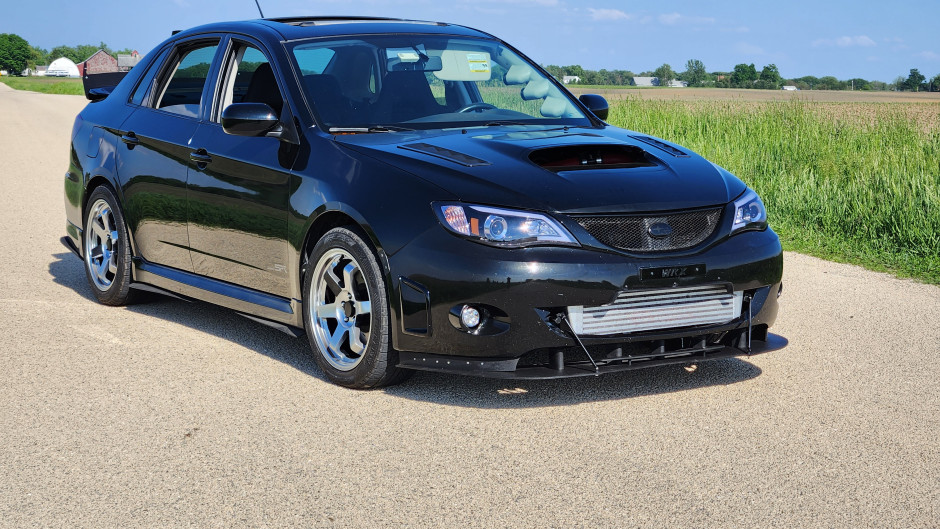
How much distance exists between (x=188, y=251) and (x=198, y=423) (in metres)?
1.77

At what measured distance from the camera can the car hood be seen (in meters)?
4.64

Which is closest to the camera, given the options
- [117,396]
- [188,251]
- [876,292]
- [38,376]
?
[117,396]

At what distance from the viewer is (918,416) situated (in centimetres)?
474

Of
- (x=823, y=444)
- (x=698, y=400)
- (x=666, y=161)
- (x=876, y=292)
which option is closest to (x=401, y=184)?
(x=666, y=161)

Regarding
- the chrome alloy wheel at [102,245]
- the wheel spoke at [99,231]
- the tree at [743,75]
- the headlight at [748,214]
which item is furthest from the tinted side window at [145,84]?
the tree at [743,75]

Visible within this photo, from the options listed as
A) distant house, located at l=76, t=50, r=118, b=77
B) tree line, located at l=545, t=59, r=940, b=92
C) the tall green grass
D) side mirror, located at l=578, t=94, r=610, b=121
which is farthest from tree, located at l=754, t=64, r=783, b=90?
side mirror, located at l=578, t=94, r=610, b=121

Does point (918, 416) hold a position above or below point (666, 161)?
below

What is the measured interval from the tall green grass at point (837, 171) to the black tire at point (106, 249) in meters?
5.45

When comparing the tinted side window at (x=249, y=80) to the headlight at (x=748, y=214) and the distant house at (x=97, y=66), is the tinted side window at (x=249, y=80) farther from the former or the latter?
the distant house at (x=97, y=66)

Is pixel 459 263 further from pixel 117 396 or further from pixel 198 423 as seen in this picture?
pixel 117 396

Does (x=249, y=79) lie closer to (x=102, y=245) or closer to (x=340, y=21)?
(x=340, y=21)

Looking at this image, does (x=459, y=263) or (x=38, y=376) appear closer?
(x=459, y=263)

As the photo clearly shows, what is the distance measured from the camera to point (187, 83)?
6.66 m

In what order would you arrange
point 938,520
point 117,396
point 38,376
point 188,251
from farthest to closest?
point 188,251
point 38,376
point 117,396
point 938,520
